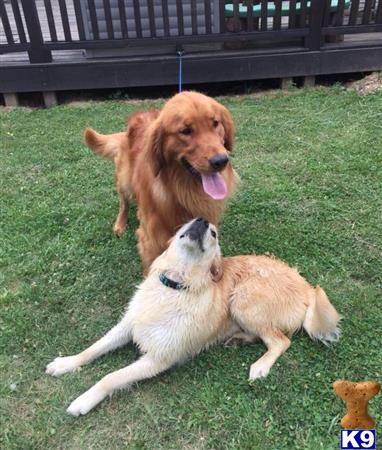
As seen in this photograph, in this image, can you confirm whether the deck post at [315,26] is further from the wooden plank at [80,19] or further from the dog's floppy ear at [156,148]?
the dog's floppy ear at [156,148]

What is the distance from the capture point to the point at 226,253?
369 cm

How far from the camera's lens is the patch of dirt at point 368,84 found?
6.34m

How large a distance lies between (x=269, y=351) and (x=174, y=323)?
0.60m

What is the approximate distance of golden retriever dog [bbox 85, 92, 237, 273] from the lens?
9.14ft

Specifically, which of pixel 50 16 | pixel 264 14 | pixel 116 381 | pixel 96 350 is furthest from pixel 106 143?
pixel 264 14

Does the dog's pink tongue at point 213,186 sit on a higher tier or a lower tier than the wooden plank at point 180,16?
lower

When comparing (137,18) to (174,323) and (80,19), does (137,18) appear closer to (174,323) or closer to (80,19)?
(80,19)

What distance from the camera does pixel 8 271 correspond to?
352cm

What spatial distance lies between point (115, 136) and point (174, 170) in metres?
1.44

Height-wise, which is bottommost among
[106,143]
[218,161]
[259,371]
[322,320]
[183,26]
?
[259,371]

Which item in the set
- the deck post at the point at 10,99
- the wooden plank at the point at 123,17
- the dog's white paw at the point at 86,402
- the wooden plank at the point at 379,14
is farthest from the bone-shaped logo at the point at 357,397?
the deck post at the point at 10,99

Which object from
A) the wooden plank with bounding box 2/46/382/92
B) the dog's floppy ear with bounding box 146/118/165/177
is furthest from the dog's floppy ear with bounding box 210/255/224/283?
the wooden plank with bounding box 2/46/382/92

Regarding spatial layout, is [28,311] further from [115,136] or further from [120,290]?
[115,136]

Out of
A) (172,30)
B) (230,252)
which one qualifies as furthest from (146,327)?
(172,30)
